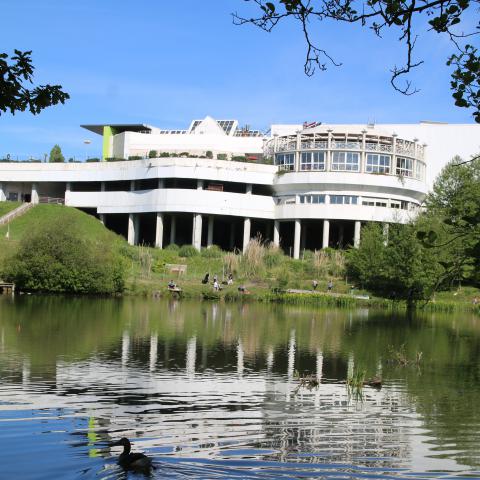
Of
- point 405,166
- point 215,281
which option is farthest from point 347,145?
point 215,281

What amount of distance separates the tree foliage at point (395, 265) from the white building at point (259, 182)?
8.04 meters

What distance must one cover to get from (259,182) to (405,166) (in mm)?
14854

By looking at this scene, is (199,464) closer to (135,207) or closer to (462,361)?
(462,361)

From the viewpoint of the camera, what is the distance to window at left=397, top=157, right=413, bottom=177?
248 ft

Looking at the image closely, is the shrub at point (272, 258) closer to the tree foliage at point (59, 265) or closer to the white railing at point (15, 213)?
the tree foliage at point (59, 265)

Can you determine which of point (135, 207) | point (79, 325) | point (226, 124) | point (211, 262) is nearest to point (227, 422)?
point (79, 325)

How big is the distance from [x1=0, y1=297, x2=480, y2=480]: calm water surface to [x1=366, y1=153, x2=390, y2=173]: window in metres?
43.1

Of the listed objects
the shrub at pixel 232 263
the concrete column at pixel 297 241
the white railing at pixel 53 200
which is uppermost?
the white railing at pixel 53 200

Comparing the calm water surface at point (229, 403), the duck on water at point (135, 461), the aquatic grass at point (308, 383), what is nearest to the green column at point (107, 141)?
the calm water surface at point (229, 403)

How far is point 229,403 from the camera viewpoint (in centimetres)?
1664

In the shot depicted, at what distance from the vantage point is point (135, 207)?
7838 cm

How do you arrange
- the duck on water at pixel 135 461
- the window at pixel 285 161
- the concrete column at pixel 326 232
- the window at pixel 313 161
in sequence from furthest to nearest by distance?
the window at pixel 285 161 → the window at pixel 313 161 → the concrete column at pixel 326 232 → the duck on water at pixel 135 461

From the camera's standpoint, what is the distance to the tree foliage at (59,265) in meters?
49.7

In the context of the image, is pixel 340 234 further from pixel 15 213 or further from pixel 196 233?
pixel 15 213
